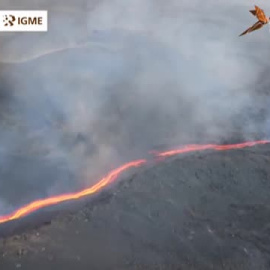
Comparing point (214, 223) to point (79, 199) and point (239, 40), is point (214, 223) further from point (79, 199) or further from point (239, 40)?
point (239, 40)

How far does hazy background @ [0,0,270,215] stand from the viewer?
1391cm

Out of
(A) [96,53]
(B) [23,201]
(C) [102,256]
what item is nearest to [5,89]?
(A) [96,53]

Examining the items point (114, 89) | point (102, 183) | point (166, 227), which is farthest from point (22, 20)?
point (166, 227)

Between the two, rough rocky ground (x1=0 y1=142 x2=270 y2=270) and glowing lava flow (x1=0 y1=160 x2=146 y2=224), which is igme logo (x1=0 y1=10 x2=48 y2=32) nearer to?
glowing lava flow (x1=0 y1=160 x2=146 y2=224)

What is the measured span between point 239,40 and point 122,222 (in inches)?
644

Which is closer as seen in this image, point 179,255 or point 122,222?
point 179,255

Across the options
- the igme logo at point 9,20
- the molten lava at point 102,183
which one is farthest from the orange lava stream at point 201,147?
the igme logo at point 9,20

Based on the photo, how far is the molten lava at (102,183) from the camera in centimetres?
1178

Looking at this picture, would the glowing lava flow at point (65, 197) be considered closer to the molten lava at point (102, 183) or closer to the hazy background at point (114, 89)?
the molten lava at point (102, 183)

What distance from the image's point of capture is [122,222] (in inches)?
456

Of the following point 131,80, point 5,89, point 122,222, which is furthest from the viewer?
point 131,80

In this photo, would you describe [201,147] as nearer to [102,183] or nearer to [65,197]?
[102,183]

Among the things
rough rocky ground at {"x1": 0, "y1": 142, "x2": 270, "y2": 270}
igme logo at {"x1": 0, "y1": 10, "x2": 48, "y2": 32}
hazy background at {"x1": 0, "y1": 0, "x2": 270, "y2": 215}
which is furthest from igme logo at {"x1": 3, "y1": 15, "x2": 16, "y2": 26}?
rough rocky ground at {"x1": 0, "y1": 142, "x2": 270, "y2": 270}

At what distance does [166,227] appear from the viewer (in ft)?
37.8
